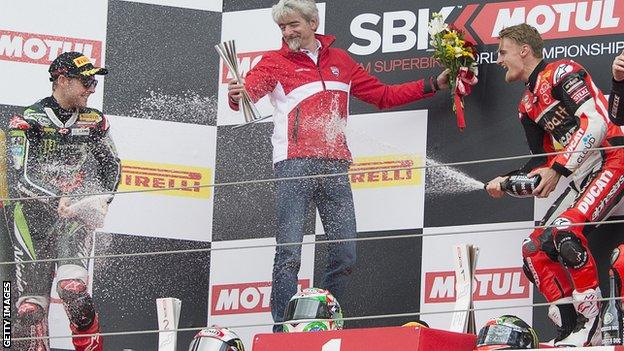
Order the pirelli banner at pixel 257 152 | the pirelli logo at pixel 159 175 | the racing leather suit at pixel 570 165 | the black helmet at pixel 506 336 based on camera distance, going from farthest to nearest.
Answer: the pirelli logo at pixel 159 175, the pirelli banner at pixel 257 152, the racing leather suit at pixel 570 165, the black helmet at pixel 506 336

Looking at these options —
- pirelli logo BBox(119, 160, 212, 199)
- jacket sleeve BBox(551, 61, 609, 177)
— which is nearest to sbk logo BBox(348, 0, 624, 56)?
jacket sleeve BBox(551, 61, 609, 177)

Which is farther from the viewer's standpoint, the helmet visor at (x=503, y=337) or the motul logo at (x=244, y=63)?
the motul logo at (x=244, y=63)

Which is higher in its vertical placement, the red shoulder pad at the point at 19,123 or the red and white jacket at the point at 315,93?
the red and white jacket at the point at 315,93

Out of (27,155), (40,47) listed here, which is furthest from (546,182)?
(40,47)

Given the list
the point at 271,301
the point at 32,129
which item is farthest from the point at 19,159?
the point at 271,301

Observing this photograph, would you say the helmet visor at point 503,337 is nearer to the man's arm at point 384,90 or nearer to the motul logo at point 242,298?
the motul logo at point 242,298

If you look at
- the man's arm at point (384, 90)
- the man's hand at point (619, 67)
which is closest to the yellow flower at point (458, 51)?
the man's arm at point (384, 90)

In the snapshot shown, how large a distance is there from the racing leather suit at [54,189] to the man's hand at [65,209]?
2cm

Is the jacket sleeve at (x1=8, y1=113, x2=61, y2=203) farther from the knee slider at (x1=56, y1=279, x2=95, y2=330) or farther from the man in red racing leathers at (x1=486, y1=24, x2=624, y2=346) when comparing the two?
the man in red racing leathers at (x1=486, y1=24, x2=624, y2=346)

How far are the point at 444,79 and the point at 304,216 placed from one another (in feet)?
2.43

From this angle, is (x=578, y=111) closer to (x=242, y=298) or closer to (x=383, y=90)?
(x=383, y=90)

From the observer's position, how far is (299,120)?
6363 millimetres

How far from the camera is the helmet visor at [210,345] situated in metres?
5.66

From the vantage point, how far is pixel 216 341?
568cm
